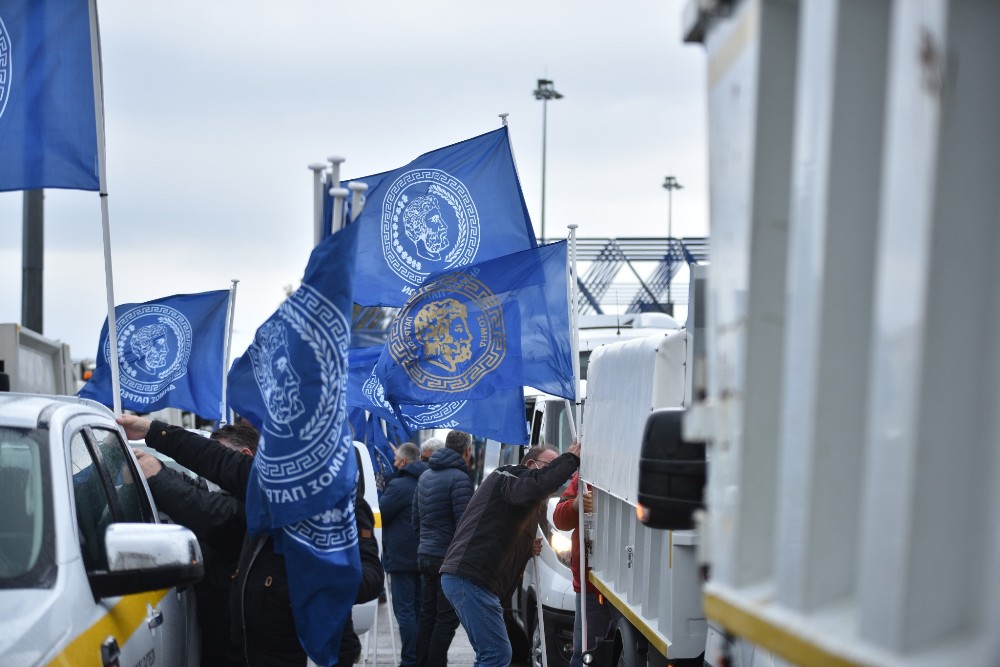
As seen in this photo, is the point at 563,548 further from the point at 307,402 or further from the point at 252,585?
the point at 307,402

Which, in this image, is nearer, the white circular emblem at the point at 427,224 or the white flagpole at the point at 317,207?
the white flagpole at the point at 317,207

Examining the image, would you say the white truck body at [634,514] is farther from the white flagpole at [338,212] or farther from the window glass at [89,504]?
the window glass at [89,504]

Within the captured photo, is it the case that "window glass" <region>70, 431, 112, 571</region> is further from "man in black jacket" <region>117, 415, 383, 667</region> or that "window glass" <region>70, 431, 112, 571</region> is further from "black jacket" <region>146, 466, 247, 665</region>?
"black jacket" <region>146, 466, 247, 665</region>

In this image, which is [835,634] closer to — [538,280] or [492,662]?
[492,662]

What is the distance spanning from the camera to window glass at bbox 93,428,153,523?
213 inches

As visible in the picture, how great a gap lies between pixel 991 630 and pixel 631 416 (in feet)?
17.5

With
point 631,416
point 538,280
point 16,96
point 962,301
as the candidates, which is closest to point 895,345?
point 962,301

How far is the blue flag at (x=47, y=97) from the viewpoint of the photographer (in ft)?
25.1

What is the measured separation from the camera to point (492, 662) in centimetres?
875

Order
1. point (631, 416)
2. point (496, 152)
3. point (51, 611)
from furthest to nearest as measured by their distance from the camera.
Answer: point (496, 152), point (631, 416), point (51, 611)

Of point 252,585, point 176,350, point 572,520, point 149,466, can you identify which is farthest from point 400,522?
point 252,585

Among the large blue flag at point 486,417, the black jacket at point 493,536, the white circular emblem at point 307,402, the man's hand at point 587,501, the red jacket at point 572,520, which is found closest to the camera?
the white circular emblem at point 307,402

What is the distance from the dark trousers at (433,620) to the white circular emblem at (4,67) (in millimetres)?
4839

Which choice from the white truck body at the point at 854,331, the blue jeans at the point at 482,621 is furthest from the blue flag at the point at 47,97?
the white truck body at the point at 854,331
